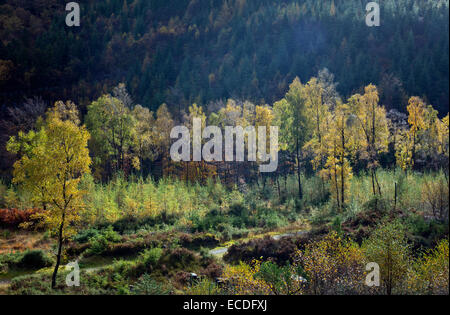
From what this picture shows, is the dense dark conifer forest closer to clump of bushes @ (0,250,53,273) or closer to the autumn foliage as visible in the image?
the autumn foliage

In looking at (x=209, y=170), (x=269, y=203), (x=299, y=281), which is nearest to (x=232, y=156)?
(x=209, y=170)

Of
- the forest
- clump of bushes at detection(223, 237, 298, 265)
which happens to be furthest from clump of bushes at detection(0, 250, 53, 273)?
clump of bushes at detection(223, 237, 298, 265)

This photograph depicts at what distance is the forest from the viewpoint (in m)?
11.8

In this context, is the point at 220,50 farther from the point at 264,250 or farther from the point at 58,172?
the point at 58,172

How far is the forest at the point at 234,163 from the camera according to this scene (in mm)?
11758

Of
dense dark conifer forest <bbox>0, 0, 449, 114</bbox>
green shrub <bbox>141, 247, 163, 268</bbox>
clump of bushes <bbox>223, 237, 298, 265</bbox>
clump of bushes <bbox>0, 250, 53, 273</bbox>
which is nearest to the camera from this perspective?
green shrub <bbox>141, 247, 163, 268</bbox>

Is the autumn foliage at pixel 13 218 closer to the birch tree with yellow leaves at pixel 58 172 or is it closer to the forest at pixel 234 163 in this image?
the forest at pixel 234 163

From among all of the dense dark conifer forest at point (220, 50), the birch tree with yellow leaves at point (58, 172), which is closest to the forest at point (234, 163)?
the birch tree with yellow leaves at point (58, 172)

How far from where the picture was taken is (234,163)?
116ft

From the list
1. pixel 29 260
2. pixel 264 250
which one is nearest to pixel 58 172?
pixel 29 260

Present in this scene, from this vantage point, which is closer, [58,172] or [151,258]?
[58,172]

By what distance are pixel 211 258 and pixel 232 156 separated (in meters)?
18.4

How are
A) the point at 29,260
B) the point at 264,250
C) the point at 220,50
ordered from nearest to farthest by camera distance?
1. the point at 29,260
2. the point at 264,250
3. the point at 220,50
